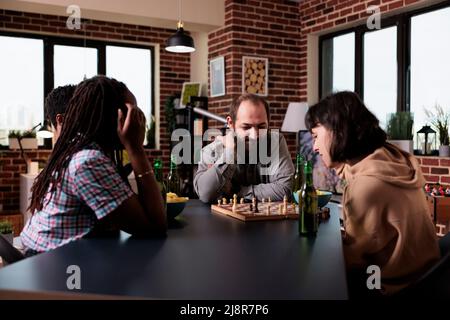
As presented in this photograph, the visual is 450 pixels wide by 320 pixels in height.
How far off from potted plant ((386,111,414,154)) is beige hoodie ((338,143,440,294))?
2727 mm

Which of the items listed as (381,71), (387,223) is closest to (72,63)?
(381,71)

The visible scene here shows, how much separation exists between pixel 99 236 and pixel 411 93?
11.9ft

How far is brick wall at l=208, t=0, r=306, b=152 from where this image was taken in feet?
15.7

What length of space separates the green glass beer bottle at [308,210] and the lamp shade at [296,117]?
3.33 metres

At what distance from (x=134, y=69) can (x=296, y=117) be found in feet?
8.03

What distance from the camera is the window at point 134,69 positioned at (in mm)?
5848

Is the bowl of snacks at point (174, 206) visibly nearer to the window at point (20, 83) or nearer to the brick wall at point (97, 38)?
the brick wall at point (97, 38)

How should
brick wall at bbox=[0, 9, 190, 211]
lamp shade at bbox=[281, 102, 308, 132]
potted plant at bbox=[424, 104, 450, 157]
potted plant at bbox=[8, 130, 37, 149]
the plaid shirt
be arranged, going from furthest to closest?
brick wall at bbox=[0, 9, 190, 211]
potted plant at bbox=[8, 130, 37, 149]
lamp shade at bbox=[281, 102, 308, 132]
potted plant at bbox=[424, 104, 450, 157]
the plaid shirt

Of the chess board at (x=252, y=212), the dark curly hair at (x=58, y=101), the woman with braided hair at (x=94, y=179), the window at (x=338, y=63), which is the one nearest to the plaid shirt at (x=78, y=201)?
the woman with braided hair at (x=94, y=179)

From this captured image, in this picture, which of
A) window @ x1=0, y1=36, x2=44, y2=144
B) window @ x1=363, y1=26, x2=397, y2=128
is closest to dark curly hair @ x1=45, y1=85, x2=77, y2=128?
window @ x1=363, y1=26, x2=397, y2=128

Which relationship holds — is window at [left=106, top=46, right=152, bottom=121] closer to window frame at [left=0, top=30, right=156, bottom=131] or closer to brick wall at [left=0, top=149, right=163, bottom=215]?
window frame at [left=0, top=30, right=156, bottom=131]

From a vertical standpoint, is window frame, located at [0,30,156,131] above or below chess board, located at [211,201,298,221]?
above
